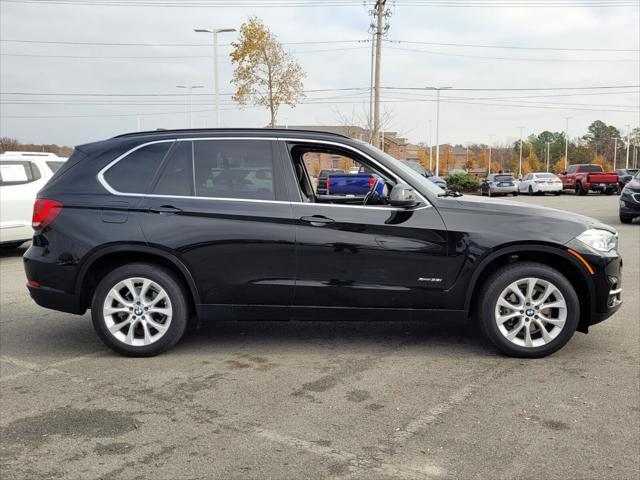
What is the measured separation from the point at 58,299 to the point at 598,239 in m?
4.46

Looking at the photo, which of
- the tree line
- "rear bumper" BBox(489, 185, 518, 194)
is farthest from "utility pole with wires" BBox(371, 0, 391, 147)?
the tree line

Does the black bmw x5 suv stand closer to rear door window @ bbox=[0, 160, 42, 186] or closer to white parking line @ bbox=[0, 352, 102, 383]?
white parking line @ bbox=[0, 352, 102, 383]

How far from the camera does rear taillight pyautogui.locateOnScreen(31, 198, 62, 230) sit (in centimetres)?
502

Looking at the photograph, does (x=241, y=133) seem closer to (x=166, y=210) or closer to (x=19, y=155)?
(x=166, y=210)

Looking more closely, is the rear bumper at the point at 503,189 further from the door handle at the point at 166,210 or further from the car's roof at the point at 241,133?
the door handle at the point at 166,210

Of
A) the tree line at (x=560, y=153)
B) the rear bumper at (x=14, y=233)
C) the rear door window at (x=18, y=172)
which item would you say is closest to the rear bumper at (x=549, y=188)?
the rear door window at (x=18, y=172)

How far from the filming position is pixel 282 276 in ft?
15.9

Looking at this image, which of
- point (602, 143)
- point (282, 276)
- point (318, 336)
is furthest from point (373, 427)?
point (602, 143)

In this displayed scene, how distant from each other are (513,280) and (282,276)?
1.84 metres

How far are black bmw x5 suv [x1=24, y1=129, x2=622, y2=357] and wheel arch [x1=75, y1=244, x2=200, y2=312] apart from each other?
1 cm

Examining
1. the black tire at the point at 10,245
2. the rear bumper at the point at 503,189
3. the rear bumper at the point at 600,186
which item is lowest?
the black tire at the point at 10,245

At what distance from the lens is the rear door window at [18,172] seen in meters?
10.7

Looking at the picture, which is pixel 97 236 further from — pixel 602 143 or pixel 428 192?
pixel 602 143

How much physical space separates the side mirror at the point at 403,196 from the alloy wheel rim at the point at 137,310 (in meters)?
2.00
